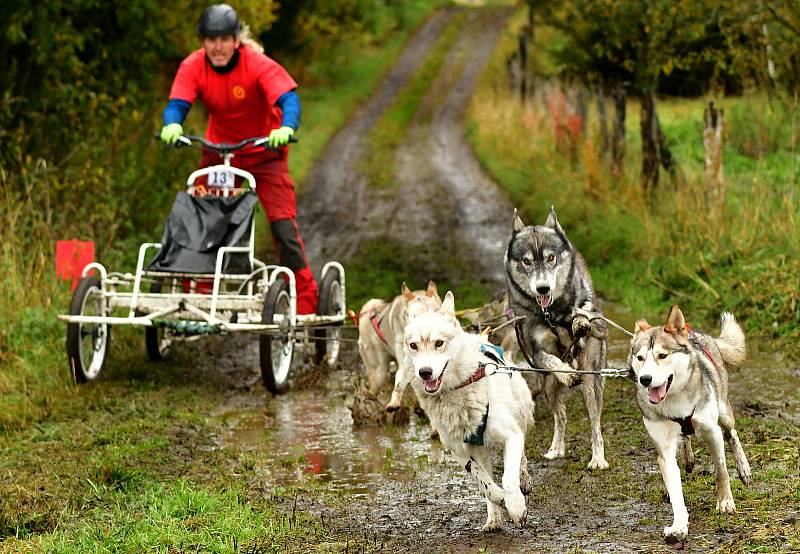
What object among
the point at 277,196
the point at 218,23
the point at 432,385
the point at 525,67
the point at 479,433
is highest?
the point at 525,67

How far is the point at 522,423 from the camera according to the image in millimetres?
5848

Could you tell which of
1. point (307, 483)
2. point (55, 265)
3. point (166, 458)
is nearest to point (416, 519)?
point (307, 483)

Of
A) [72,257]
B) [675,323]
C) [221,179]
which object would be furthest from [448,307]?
[72,257]

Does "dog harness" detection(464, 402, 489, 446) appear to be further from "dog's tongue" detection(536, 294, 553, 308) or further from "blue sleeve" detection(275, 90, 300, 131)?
"blue sleeve" detection(275, 90, 300, 131)

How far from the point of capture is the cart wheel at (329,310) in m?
9.66

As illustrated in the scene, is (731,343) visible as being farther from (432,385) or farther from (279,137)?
(279,137)

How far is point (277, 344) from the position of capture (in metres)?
8.98

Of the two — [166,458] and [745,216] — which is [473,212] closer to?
[745,216]

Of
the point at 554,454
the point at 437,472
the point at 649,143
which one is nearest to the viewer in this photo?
the point at 437,472

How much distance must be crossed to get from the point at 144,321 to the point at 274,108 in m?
2.09

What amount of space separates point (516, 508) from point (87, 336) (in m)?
4.81

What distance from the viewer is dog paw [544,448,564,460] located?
22.1 ft

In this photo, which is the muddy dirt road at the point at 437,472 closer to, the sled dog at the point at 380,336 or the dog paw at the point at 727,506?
the dog paw at the point at 727,506

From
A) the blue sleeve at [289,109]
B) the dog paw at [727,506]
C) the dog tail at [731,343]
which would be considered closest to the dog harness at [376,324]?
the blue sleeve at [289,109]
